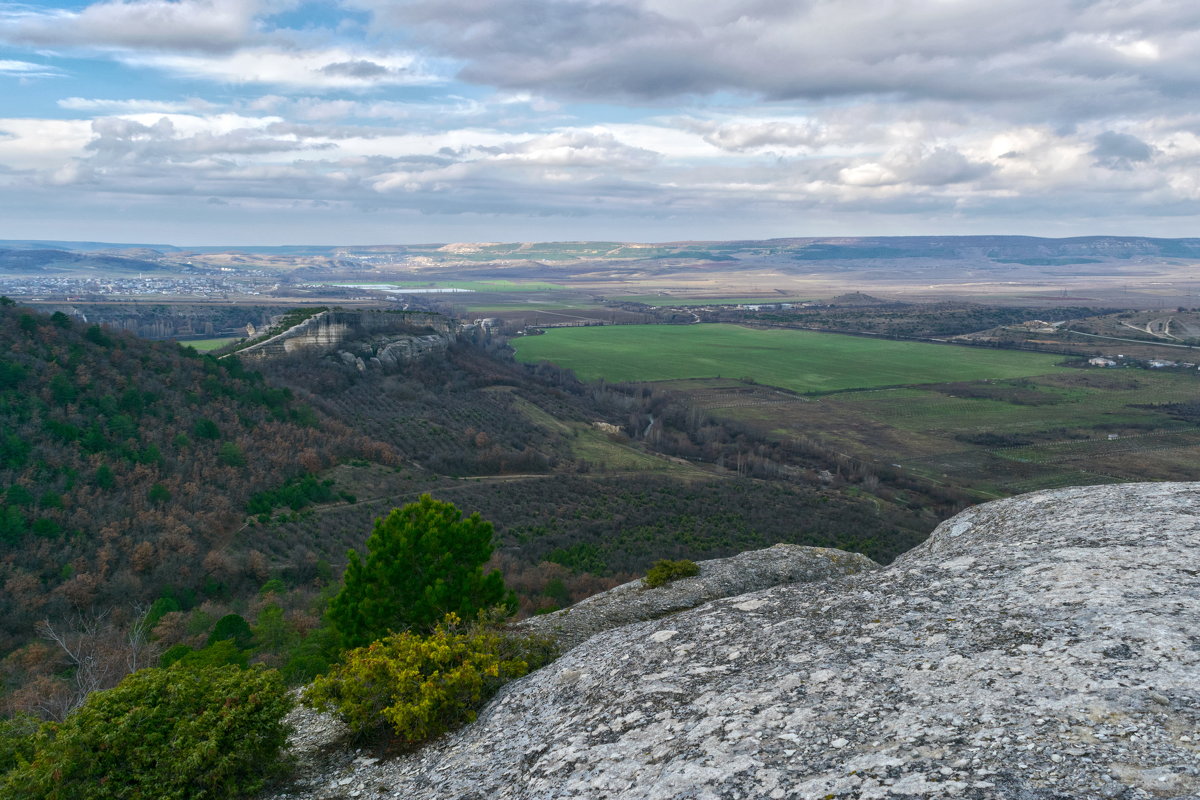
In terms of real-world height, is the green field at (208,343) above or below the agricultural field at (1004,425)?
above

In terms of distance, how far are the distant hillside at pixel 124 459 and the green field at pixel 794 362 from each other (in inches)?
3353

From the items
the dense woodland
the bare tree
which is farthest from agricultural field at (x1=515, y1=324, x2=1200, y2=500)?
the bare tree

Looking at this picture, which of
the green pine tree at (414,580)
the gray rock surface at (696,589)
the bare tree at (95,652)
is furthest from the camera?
the bare tree at (95,652)

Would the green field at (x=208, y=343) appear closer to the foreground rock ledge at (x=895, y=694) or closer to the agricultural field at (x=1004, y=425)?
the agricultural field at (x=1004, y=425)

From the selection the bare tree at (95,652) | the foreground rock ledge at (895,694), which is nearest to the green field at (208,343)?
the bare tree at (95,652)

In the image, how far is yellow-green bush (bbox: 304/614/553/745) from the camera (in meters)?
13.8

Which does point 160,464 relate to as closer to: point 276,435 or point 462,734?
point 276,435

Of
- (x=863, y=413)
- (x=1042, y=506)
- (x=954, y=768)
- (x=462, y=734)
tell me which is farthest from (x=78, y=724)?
(x=863, y=413)

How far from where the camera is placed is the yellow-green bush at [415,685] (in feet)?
45.2

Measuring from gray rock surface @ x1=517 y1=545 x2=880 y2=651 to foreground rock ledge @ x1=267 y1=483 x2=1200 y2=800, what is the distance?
13.2ft

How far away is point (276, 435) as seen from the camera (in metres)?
60.6

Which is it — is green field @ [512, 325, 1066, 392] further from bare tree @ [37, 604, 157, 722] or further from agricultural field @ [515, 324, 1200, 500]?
bare tree @ [37, 604, 157, 722]

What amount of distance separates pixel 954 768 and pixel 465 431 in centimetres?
7157

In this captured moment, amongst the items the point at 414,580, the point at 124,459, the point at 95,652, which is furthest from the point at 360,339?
the point at 414,580
